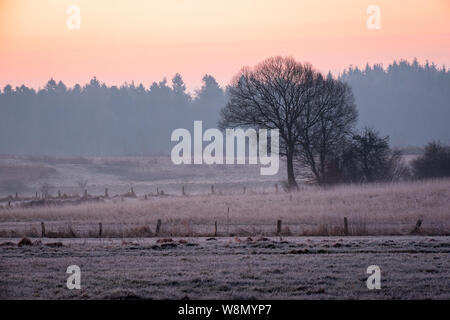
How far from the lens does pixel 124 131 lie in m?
170

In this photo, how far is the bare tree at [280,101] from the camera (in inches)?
2426

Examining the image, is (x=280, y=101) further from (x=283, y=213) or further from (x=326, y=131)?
(x=283, y=213)

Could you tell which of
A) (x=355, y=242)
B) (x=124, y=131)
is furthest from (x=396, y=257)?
(x=124, y=131)

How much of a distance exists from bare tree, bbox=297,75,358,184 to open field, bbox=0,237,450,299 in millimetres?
35453

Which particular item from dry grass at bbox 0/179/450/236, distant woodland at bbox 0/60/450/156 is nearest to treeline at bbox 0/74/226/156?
distant woodland at bbox 0/60/450/156

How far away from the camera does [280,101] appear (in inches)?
2467

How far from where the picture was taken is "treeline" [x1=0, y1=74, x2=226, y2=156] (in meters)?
164
